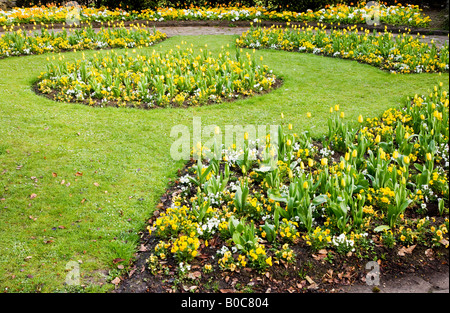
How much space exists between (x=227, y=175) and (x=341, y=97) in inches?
135

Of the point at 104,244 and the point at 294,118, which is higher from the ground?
the point at 294,118

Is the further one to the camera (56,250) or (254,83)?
(254,83)

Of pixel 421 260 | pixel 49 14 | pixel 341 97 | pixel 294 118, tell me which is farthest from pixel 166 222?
pixel 49 14

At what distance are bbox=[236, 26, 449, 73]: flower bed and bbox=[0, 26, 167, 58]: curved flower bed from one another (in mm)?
2616

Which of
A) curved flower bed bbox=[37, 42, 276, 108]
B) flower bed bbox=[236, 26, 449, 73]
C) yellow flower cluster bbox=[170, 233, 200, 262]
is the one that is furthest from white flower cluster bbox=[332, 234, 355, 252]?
flower bed bbox=[236, 26, 449, 73]

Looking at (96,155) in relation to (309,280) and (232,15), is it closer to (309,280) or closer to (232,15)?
(309,280)

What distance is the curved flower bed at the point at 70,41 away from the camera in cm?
930

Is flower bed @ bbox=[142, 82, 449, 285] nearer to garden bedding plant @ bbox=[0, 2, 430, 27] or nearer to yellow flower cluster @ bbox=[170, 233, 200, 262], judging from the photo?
yellow flower cluster @ bbox=[170, 233, 200, 262]

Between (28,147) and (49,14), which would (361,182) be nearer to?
(28,147)

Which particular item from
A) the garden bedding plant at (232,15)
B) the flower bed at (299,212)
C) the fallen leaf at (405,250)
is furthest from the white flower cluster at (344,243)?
the garden bedding plant at (232,15)

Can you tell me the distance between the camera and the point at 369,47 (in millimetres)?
8883

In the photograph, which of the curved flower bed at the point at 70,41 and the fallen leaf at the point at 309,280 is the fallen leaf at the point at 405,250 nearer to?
the fallen leaf at the point at 309,280
